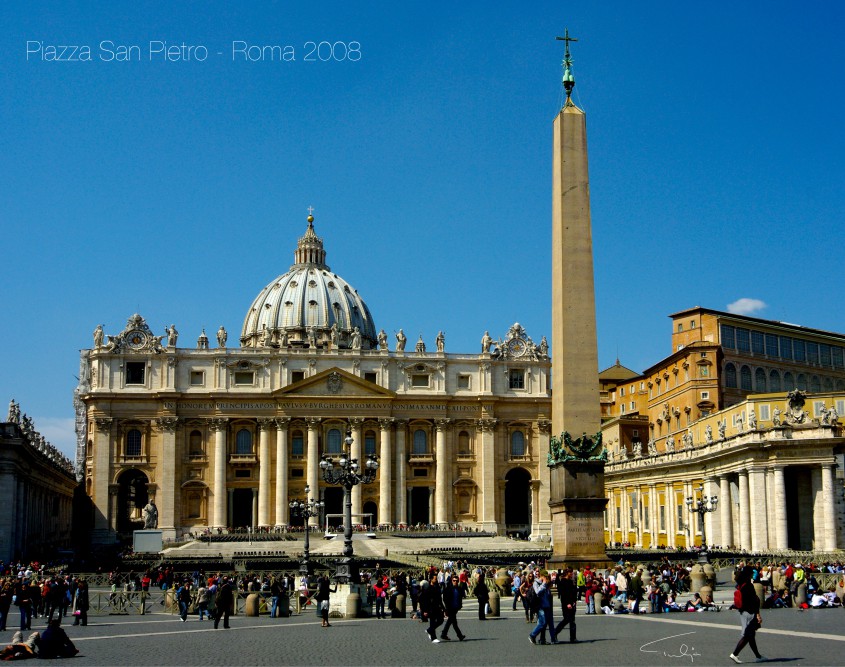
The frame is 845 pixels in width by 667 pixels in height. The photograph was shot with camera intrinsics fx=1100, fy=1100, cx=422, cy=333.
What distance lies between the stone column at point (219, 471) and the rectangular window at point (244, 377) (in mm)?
3253

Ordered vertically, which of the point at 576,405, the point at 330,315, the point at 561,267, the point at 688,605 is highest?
the point at 330,315

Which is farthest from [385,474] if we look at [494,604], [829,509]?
[494,604]

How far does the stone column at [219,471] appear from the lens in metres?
81.6

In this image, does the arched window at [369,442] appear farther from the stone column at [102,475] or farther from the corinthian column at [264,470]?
the stone column at [102,475]

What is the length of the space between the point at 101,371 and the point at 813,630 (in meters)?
70.7

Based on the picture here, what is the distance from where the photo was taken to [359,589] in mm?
24406

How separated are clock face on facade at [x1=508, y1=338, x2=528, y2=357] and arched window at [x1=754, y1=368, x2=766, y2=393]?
24.7 meters

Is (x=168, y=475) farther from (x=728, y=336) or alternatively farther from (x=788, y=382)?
(x=788, y=382)

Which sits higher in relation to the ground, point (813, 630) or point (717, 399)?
point (717, 399)

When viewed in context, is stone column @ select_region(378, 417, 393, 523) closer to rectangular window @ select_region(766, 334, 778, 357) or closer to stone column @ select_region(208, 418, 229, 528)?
stone column @ select_region(208, 418, 229, 528)

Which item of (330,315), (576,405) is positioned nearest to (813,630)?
(576,405)

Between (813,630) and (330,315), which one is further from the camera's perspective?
(330,315)

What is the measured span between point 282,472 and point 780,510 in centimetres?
4705

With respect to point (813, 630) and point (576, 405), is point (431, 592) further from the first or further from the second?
point (576, 405)
